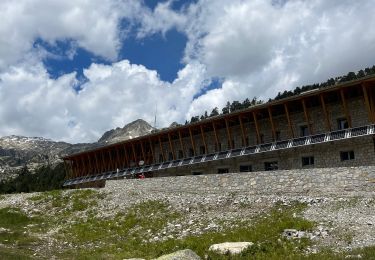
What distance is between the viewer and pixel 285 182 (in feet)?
110

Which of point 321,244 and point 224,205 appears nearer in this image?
point 321,244

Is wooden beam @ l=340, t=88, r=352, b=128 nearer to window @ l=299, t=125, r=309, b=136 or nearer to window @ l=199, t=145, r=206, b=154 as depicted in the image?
window @ l=299, t=125, r=309, b=136

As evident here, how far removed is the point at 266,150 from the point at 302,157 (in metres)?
4.16

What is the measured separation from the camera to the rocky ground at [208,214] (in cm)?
2183

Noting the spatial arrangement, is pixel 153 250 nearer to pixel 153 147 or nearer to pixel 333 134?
pixel 333 134

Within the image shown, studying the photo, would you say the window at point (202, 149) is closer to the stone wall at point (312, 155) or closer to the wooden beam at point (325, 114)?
the stone wall at point (312, 155)

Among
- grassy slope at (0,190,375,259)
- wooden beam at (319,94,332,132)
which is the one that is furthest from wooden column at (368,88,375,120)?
grassy slope at (0,190,375,259)

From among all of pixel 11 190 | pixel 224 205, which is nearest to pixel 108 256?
pixel 224 205

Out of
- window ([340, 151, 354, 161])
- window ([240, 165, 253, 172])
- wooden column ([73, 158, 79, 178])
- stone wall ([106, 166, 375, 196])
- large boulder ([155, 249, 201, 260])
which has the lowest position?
large boulder ([155, 249, 201, 260])

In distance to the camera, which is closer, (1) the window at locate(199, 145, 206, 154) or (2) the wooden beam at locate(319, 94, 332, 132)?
(2) the wooden beam at locate(319, 94, 332, 132)

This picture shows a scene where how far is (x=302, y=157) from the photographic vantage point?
49812mm

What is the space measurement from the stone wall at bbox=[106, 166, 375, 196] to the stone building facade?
13644 millimetres

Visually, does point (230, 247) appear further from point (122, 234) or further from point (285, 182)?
point (285, 182)

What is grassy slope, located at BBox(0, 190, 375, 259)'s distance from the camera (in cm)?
2102
